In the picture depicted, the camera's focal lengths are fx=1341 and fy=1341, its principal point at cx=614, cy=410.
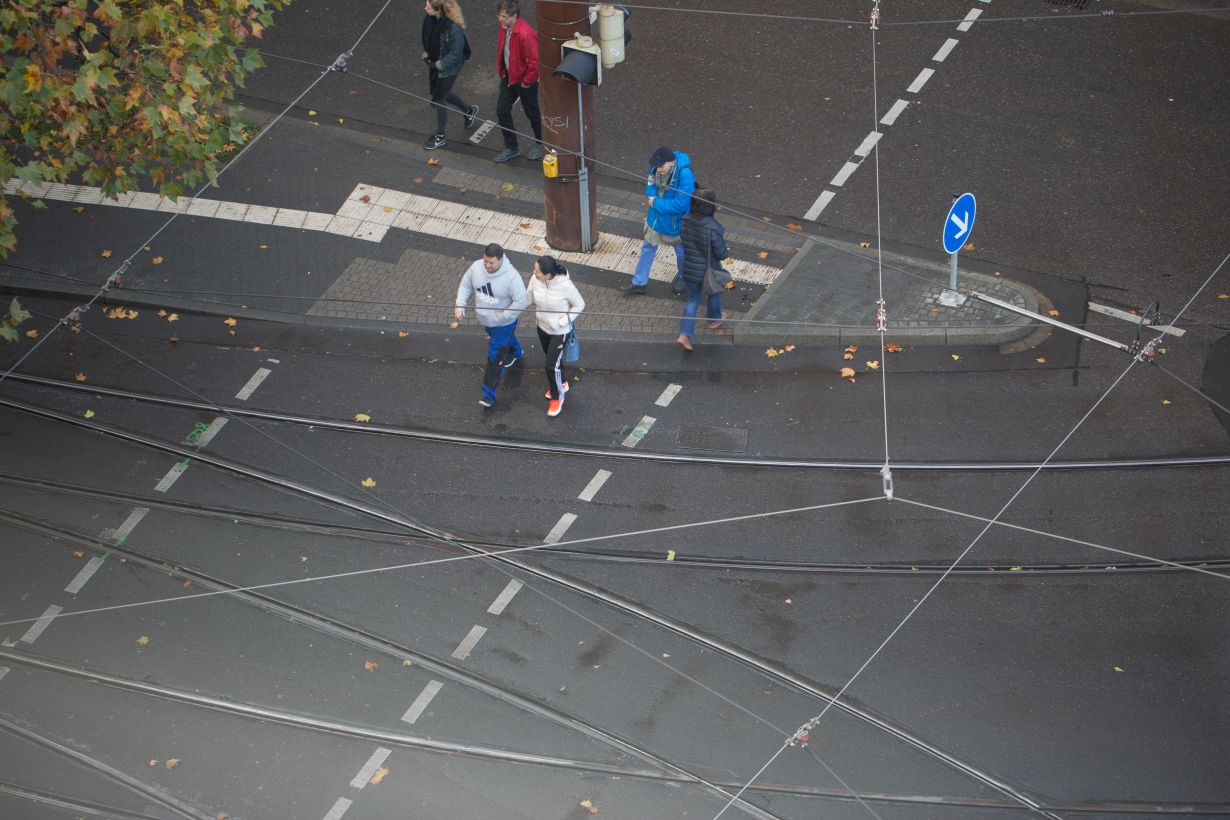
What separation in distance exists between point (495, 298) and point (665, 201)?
1.98 m

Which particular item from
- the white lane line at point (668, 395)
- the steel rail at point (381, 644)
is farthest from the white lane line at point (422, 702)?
the white lane line at point (668, 395)

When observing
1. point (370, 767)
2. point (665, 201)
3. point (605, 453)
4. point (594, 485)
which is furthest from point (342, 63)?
point (370, 767)

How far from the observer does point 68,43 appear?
9289 mm

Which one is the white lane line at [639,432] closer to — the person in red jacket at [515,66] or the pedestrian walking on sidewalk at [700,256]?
the pedestrian walking on sidewalk at [700,256]

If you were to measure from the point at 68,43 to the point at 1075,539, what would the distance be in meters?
8.23

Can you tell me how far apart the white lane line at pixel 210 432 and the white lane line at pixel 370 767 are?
367 cm

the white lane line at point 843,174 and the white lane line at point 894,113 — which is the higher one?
the white lane line at point 894,113

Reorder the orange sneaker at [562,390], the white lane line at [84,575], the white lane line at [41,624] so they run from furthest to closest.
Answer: the orange sneaker at [562,390], the white lane line at [84,575], the white lane line at [41,624]

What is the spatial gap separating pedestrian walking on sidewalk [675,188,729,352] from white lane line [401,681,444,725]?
14.3 ft

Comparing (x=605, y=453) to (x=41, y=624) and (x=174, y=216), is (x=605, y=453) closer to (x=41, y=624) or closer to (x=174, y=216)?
(x=41, y=624)

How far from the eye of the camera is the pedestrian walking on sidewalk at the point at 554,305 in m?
11.2

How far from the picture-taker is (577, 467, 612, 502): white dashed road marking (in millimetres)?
11008

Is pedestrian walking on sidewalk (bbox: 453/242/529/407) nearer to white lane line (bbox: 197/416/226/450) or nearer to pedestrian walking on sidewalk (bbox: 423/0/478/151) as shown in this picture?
white lane line (bbox: 197/416/226/450)

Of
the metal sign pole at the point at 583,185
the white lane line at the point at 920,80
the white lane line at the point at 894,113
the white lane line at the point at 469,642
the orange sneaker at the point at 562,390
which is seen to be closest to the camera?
the white lane line at the point at 469,642
